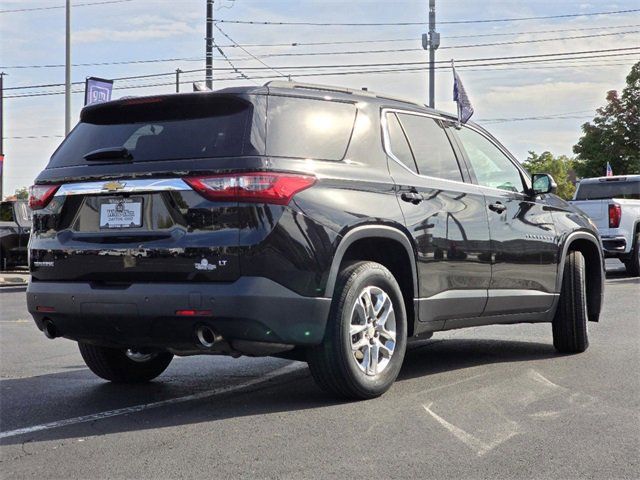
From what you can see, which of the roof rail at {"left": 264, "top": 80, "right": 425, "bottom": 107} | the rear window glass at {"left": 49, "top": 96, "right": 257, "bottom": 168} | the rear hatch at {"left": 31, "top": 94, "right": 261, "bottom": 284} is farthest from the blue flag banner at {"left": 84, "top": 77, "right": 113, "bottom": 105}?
the rear hatch at {"left": 31, "top": 94, "right": 261, "bottom": 284}

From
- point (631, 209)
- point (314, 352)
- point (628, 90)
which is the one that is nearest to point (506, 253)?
point (314, 352)

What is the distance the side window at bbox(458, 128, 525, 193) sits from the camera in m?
7.56

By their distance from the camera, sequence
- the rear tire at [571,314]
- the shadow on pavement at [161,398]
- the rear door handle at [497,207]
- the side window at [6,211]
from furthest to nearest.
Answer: the side window at [6,211] → the rear tire at [571,314] → the rear door handle at [497,207] → the shadow on pavement at [161,398]

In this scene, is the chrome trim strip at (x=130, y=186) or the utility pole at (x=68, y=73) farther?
the utility pole at (x=68, y=73)

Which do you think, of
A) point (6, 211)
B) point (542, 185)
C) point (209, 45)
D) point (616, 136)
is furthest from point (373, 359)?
point (616, 136)

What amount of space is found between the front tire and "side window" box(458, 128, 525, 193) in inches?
64.0

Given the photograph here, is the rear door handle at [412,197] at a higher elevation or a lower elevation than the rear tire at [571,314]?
higher

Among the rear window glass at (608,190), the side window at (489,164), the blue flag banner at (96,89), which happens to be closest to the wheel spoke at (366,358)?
the side window at (489,164)

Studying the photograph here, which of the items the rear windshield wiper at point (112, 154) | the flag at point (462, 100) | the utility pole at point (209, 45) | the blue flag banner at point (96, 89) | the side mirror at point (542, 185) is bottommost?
the side mirror at point (542, 185)

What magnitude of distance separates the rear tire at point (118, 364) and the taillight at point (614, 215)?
13.3m

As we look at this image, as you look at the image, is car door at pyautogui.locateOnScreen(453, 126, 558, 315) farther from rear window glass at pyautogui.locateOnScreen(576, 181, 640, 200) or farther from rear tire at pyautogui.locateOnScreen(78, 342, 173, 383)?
rear window glass at pyautogui.locateOnScreen(576, 181, 640, 200)

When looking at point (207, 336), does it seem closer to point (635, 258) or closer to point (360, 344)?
point (360, 344)

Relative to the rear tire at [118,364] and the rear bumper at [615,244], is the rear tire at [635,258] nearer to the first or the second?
the rear bumper at [615,244]

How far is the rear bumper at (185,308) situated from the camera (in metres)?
5.50
